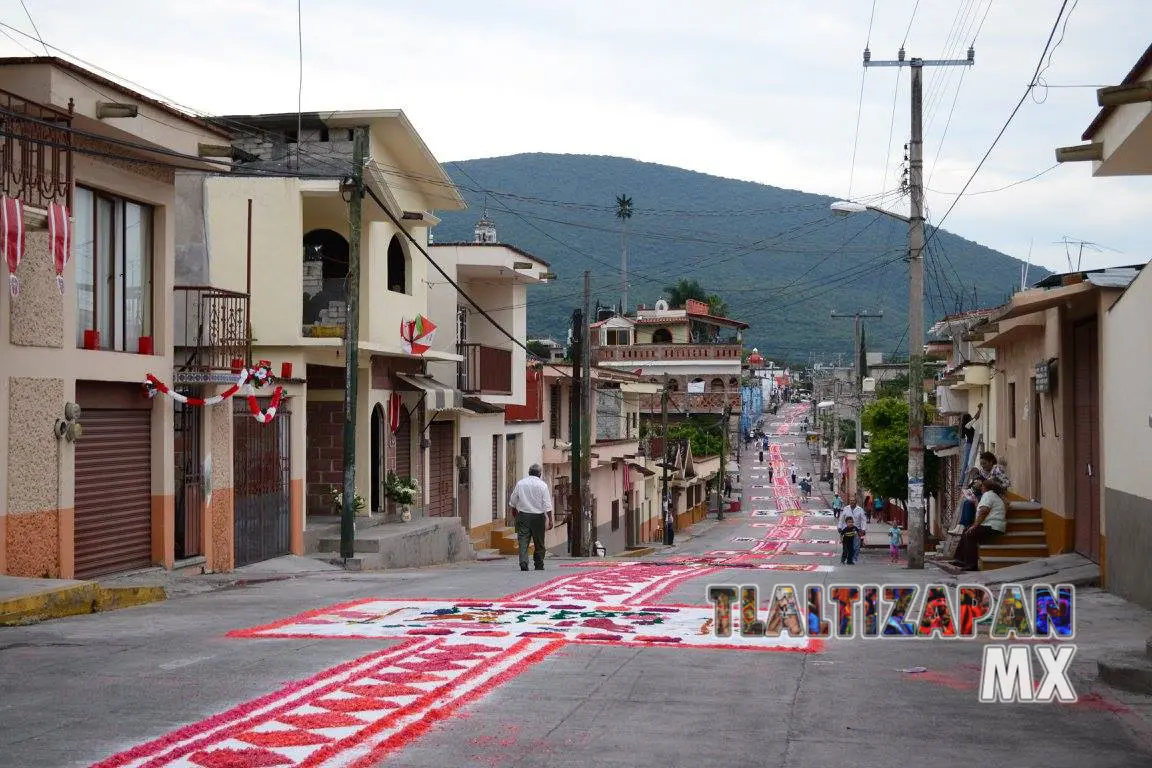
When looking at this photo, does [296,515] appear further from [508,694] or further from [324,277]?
[508,694]

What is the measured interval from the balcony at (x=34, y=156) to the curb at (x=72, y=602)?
4.23 metres

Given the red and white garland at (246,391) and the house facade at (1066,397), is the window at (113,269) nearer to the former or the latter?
the red and white garland at (246,391)

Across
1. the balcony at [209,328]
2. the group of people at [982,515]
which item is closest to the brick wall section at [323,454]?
the balcony at [209,328]

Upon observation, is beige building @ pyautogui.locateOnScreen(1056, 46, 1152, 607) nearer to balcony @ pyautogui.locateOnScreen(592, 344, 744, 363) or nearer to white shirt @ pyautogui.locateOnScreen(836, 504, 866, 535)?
white shirt @ pyautogui.locateOnScreen(836, 504, 866, 535)

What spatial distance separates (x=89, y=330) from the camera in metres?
17.1

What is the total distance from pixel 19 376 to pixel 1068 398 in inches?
581

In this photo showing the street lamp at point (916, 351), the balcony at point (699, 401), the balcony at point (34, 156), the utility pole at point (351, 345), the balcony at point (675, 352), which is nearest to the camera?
the balcony at point (34, 156)

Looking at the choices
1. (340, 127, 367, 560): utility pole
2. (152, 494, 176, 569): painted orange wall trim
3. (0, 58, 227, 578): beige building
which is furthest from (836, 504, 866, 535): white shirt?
(0, 58, 227, 578): beige building

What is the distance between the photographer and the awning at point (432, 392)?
29509 mm

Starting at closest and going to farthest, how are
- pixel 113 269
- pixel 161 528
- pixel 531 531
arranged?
1. pixel 113 269
2. pixel 161 528
3. pixel 531 531

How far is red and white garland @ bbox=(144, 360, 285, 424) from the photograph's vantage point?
18141mm

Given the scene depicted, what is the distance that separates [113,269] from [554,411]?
95.7ft

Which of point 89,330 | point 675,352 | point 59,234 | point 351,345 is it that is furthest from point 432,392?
point 675,352

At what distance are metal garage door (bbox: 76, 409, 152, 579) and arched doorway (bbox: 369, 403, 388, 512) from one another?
1010 cm
